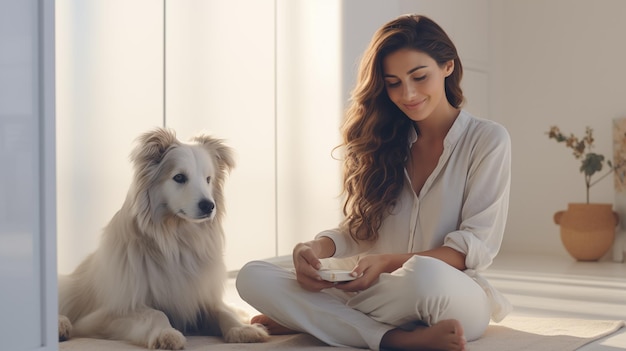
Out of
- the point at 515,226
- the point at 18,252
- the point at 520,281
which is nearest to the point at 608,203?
the point at 515,226

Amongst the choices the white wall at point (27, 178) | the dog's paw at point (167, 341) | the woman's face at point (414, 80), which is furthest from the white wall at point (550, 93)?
the white wall at point (27, 178)

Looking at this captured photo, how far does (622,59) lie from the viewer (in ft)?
17.6

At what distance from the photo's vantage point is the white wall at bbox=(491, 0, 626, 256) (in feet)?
17.9

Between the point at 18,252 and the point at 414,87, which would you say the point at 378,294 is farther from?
the point at 18,252

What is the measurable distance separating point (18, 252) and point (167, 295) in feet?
2.79

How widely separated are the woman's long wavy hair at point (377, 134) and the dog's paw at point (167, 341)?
0.60 meters

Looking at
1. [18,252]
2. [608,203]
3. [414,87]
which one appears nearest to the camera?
[18,252]

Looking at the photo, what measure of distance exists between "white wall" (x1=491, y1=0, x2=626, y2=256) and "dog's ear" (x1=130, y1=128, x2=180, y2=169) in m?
3.56

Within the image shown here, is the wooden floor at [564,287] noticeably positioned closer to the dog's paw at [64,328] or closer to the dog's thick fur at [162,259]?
the dog's thick fur at [162,259]

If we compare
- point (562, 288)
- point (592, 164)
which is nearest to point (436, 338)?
point (562, 288)

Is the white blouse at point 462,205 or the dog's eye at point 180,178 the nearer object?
the white blouse at point 462,205

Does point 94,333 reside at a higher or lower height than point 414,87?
lower

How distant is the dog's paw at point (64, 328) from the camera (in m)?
2.58

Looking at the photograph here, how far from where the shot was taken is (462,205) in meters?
2.50
